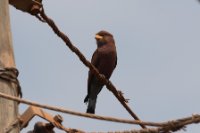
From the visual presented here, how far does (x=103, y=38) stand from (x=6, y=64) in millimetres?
5993

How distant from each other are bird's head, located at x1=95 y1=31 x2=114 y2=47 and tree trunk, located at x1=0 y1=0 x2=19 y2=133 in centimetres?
570

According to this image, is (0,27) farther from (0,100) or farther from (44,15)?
(44,15)

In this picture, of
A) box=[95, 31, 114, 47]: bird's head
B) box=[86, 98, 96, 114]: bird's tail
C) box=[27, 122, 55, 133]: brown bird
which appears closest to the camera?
box=[27, 122, 55, 133]: brown bird

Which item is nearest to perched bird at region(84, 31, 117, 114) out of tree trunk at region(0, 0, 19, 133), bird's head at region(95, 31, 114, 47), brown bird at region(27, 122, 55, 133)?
bird's head at region(95, 31, 114, 47)

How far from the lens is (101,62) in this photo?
923 centimetres

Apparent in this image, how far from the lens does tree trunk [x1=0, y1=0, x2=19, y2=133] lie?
341cm

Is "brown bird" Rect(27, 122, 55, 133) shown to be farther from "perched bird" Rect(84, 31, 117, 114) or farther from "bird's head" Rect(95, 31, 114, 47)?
"bird's head" Rect(95, 31, 114, 47)

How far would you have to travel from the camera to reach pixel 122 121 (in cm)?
316

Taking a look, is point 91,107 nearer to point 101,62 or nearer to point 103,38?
point 101,62

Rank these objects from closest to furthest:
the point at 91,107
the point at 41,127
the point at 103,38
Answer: the point at 41,127
the point at 91,107
the point at 103,38

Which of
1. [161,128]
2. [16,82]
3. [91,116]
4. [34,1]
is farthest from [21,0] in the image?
[161,128]

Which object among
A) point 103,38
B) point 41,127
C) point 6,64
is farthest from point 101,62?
point 6,64

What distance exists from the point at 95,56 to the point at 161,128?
6.28m

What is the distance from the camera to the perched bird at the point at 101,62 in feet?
30.2
